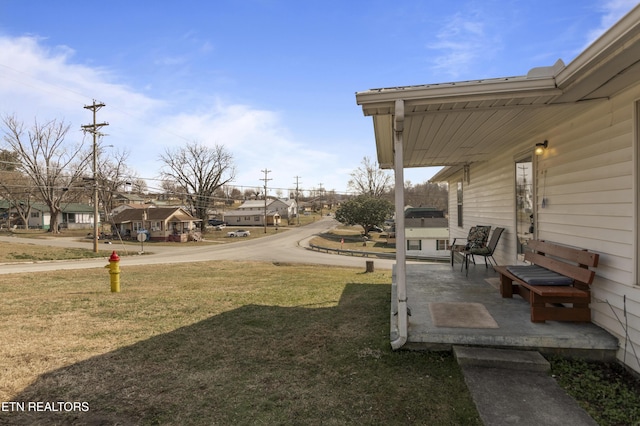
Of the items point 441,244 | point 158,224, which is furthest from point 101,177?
point 441,244

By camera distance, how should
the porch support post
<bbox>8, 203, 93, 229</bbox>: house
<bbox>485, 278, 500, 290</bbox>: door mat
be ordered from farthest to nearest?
1. <bbox>8, 203, 93, 229</bbox>: house
2. <bbox>485, 278, 500, 290</bbox>: door mat
3. the porch support post

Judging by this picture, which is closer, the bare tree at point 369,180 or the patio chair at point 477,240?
the patio chair at point 477,240

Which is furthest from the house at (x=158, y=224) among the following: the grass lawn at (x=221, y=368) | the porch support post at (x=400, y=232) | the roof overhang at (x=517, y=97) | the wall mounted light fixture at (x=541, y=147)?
the porch support post at (x=400, y=232)

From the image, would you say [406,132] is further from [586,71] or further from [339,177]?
[339,177]

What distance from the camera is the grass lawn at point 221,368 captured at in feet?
7.91

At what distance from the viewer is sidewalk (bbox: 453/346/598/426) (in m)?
2.31

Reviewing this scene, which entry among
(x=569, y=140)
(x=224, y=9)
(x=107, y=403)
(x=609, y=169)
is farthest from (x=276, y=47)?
(x=107, y=403)

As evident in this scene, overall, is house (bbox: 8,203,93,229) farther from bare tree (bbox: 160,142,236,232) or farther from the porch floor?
the porch floor

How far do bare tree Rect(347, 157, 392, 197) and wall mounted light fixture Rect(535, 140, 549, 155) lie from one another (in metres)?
49.0

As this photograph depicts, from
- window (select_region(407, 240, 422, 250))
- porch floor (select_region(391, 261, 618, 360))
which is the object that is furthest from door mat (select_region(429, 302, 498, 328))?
window (select_region(407, 240, 422, 250))

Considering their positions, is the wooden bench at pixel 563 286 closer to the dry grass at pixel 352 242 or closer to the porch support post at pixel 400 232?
the porch support post at pixel 400 232

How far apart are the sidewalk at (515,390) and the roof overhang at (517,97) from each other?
2.49 m

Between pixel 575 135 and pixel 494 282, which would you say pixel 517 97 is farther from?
pixel 494 282

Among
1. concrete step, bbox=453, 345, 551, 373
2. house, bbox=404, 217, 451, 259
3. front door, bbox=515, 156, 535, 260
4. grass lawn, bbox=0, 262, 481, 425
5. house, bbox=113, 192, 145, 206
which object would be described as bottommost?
house, bbox=404, 217, 451, 259
